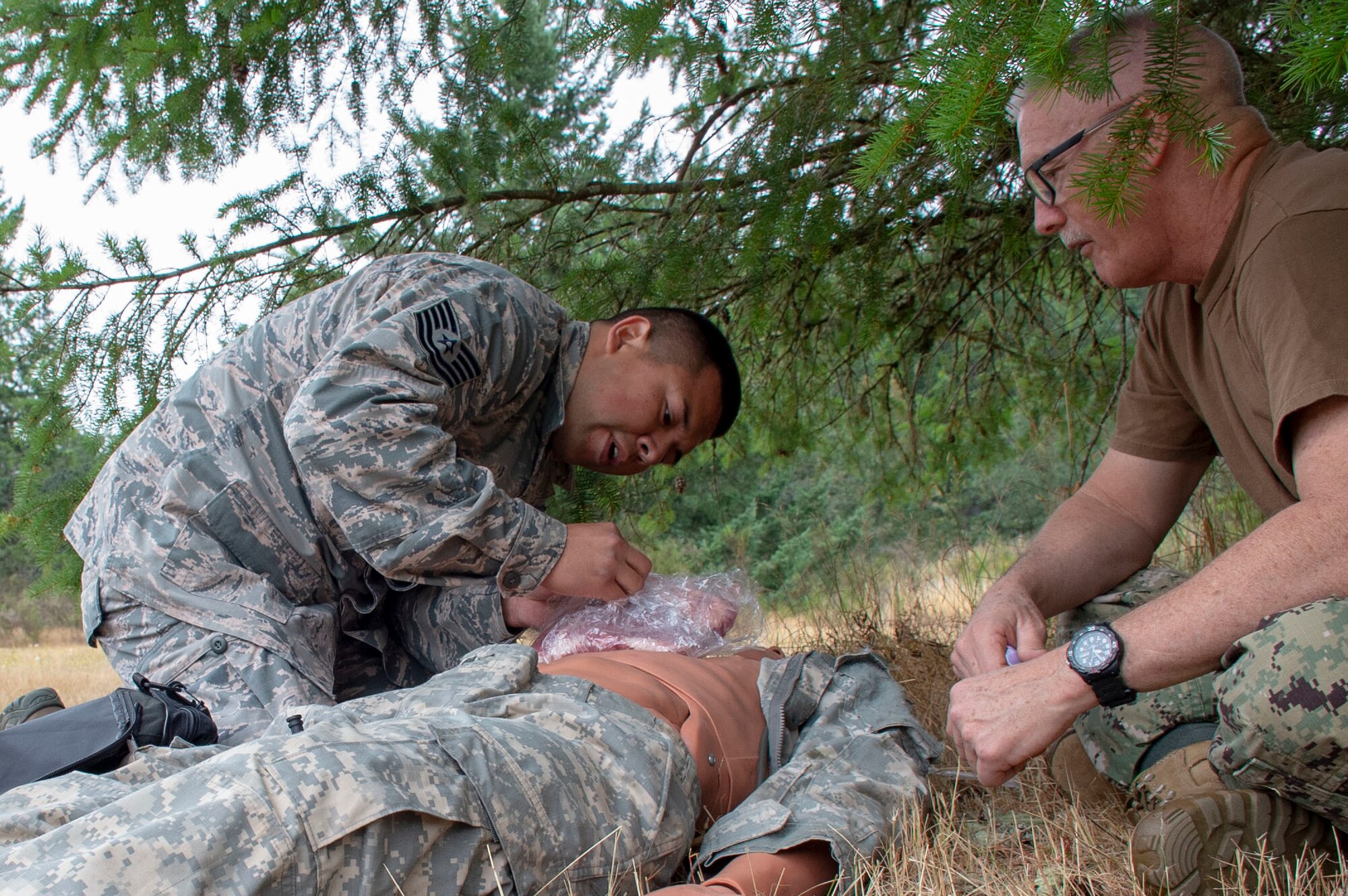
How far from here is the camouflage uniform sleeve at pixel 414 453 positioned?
2418mm

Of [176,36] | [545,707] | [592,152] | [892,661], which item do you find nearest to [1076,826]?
[545,707]

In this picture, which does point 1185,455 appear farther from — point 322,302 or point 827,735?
point 322,302

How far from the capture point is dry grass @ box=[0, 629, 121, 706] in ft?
21.2

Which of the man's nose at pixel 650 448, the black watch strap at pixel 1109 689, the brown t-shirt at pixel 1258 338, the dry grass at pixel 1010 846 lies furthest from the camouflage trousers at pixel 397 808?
the brown t-shirt at pixel 1258 338

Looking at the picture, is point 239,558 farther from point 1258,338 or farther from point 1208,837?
point 1258,338

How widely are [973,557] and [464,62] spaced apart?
322 cm

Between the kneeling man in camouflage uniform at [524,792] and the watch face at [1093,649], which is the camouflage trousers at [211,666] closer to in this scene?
the kneeling man in camouflage uniform at [524,792]

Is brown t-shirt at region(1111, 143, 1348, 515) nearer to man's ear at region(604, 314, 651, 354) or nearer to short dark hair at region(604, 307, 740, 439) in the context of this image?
short dark hair at region(604, 307, 740, 439)

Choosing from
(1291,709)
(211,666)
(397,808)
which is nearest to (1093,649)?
(1291,709)

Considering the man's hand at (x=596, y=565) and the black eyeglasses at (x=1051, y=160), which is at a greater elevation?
the black eyeglasses at (x=1051, y=160)

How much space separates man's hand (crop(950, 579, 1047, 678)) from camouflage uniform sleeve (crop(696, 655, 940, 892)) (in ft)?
0.58

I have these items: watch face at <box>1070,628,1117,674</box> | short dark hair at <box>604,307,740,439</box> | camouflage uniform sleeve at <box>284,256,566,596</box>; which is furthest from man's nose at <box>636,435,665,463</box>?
watch face at <box>1070,628,1117,674</box>

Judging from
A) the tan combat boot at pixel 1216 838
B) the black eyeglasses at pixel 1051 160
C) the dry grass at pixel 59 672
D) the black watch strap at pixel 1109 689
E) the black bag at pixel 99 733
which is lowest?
the dry grass at pixel 59 672

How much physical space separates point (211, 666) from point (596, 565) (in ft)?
3.18
